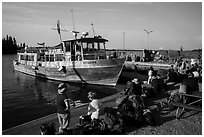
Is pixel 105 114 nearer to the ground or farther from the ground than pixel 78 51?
nearer to the ground

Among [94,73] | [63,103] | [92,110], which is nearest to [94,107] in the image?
[92,110]

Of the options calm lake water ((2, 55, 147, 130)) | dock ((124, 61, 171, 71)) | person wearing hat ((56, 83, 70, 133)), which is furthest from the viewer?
dock ((124, 61, 171, 71))

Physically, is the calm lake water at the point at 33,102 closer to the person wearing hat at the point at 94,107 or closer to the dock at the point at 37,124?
the dock at the point at 37,124

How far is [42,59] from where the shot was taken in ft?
83.7

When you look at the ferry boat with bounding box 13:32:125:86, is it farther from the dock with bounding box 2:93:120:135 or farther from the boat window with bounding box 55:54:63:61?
the dock with bounding box 2:93:120:135

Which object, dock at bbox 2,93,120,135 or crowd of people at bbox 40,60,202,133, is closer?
crowd of people at bbox 40,60,202,133

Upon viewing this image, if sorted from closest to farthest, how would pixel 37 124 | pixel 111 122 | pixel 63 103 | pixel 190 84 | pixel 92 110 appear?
1. pixel 63 103
2. pixel 111 122
3. pixel 92 110
4. pixel 37 124
5. pixel 190 84

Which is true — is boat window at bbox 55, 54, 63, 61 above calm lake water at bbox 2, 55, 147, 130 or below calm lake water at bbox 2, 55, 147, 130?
above

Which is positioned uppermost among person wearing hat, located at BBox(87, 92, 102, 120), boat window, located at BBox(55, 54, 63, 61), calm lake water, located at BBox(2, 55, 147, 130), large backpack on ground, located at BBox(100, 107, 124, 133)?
boat window, located at BBox(55, 54, 63, 61)

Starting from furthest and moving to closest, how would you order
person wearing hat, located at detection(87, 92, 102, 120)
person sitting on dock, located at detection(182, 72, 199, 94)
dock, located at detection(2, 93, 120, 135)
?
person sitting on dock, located at detection(182, 72, 199, 94) < dock, located at detection(2, 93, 120, 135) < person wearing hat, located at detection(87, 92, 102, 120)

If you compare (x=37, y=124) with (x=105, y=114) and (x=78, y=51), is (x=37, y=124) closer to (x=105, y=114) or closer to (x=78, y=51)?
(x=105, y=114)

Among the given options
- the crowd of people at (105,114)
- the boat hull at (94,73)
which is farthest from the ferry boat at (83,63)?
the crowd of people at (105,114)

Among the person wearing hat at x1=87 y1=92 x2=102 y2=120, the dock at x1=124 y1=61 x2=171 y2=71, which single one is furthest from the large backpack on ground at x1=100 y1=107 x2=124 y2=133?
the dock at x1=124 y1=61 x2=171 y2=71

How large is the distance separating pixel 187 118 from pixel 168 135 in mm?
1782
